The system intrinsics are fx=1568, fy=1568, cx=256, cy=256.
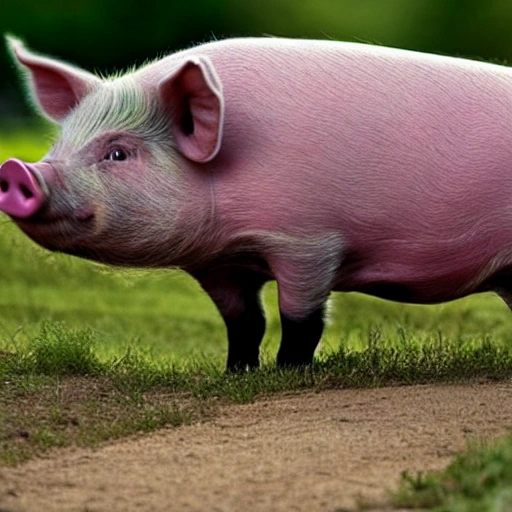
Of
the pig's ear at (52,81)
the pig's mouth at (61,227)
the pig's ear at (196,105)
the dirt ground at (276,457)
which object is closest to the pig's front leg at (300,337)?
the dirt ground at (276,457)

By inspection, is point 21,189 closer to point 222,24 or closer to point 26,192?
point 26,192

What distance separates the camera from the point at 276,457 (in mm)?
5125

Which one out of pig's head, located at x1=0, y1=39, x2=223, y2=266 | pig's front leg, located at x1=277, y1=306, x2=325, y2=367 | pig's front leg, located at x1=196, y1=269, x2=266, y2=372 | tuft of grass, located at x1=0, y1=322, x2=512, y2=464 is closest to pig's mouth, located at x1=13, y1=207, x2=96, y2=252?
pig's head, located at x1=0, y1=39, x2=223, y2=266

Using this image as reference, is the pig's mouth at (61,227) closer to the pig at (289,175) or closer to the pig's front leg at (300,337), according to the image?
the pig at (289,175)

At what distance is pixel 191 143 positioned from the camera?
20.7ft

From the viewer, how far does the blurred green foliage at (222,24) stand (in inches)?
→ 722

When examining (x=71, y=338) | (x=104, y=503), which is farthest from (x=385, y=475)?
(x=71, y=338)

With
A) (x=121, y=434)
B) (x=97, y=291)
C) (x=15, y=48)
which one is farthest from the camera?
(x=97, y=291)

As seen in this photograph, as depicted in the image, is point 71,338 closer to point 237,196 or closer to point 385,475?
point 237,196

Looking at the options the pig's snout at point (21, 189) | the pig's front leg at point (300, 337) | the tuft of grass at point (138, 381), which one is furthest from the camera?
the pig's front leg at point (300, 337)

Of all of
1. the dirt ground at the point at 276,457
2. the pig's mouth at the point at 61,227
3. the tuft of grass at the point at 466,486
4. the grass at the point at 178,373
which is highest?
the tuft of grass at the point at 466,486

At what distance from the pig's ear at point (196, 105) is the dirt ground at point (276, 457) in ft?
3.47

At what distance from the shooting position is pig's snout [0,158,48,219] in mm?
6070

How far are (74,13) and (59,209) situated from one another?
45.3ft
